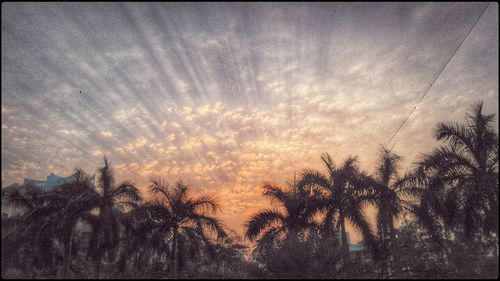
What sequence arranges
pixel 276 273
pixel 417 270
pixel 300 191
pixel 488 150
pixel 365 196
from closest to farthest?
pixel 417 270, pixel 276 273, pixel 488 150, pixel 365 196, pixel 300 191

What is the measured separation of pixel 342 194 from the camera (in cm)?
2178

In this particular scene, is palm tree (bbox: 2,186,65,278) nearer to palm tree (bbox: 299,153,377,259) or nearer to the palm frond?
the palm frond

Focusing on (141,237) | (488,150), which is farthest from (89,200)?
(488,150)

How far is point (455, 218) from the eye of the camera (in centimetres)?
1755

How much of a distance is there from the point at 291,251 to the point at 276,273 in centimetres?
105

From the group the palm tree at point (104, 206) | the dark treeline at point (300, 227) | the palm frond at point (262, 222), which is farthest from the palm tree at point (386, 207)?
the palm tree at point (104, 206)

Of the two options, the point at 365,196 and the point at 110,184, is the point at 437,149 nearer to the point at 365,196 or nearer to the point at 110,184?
the point at 365,196

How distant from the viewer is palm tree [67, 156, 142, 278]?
1894 centimetres

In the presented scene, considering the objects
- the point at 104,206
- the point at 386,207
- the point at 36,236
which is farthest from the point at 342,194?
the point at 36,236

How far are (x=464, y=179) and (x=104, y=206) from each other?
1914cm

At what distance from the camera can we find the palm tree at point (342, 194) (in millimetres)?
19766

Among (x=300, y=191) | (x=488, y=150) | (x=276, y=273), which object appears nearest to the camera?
(x=276, y=273)

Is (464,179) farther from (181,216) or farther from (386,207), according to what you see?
(181,216)

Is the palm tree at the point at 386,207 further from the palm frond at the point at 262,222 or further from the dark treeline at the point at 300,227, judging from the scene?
the palm frond at the point at 262,222
